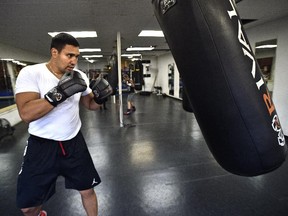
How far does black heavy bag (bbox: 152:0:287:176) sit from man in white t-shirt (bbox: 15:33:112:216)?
0.71 metres

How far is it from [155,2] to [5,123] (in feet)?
15.1

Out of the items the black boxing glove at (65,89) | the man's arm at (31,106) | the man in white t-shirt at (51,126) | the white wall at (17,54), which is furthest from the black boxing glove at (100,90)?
the white wall at (17,54)

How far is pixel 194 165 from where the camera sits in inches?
106

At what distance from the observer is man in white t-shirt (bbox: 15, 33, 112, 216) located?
1129 millimetres

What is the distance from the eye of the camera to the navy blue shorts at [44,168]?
1.24m

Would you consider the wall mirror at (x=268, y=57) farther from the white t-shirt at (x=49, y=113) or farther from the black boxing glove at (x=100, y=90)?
the white t-shirt at (x=49, y=113)

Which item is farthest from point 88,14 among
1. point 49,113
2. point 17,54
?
point 17,54

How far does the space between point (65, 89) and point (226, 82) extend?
86 centimetres

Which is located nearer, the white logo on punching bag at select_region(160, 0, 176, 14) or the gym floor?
the white logo on punching bag at select_region(160, 0, 176, 14)

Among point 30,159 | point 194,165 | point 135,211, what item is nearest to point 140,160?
point 194,165

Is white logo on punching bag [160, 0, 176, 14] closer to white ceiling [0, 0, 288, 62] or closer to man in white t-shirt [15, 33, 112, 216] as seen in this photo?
man in white t-shirt [15, 33, 112, 216]

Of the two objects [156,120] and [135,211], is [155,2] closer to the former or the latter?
[135,211]

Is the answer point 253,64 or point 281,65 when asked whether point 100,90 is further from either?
point 281,65

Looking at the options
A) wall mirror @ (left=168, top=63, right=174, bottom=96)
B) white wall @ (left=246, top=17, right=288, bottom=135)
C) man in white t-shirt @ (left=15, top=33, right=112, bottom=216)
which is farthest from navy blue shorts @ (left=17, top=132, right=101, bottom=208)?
wall mirror @ (left=168, top=63, right=174, bottom=96)
